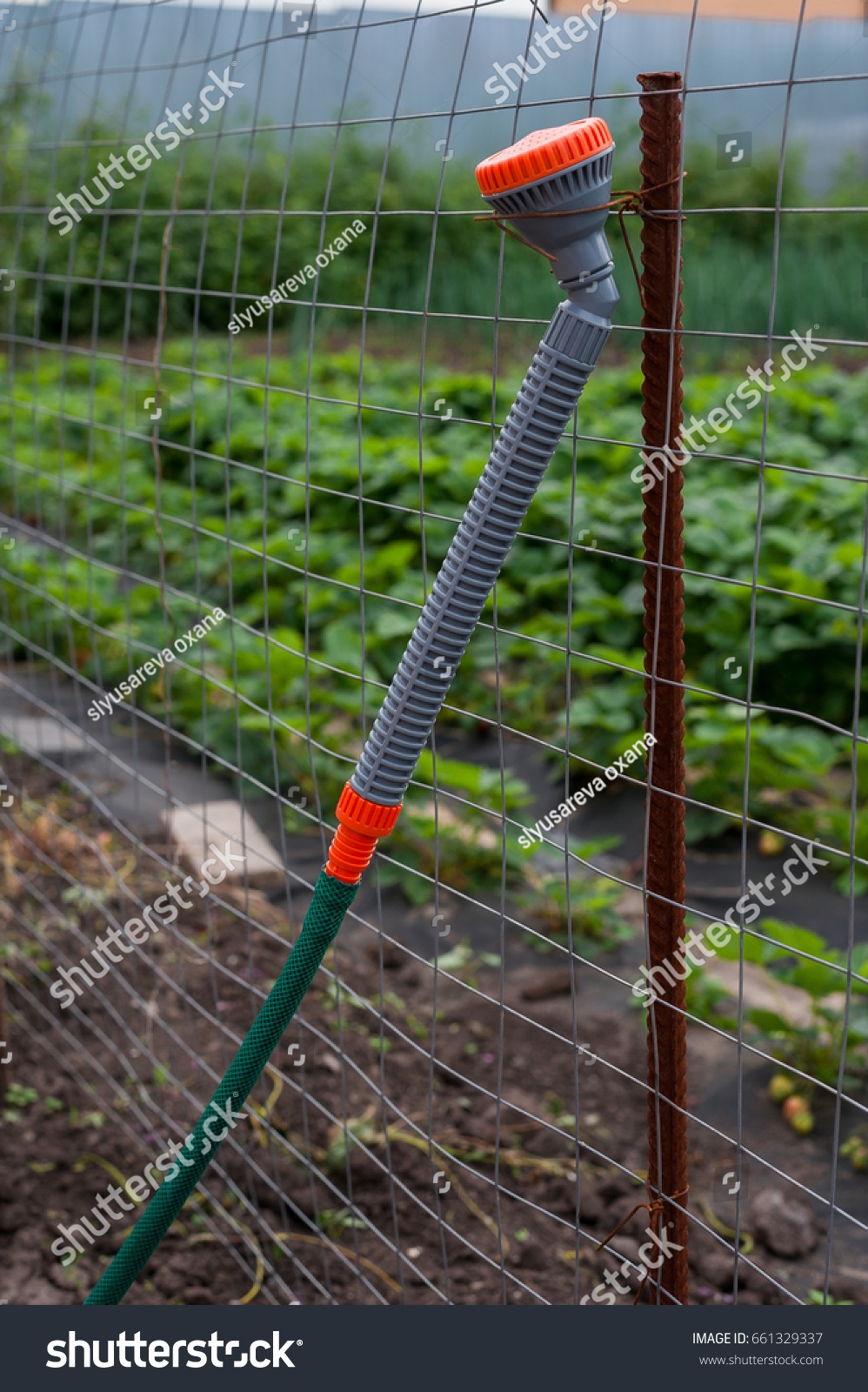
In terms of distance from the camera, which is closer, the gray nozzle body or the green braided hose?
the gray nozzle body

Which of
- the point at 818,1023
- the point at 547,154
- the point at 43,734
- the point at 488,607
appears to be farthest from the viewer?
the point at 488,607

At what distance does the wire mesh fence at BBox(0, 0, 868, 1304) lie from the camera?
4.75ft

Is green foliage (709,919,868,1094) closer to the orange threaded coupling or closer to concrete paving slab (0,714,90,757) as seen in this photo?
the orange threaded coupling

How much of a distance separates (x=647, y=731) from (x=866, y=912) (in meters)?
1.91

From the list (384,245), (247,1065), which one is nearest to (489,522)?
(247,1065)

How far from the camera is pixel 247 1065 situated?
119 cm

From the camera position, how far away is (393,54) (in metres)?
10.6

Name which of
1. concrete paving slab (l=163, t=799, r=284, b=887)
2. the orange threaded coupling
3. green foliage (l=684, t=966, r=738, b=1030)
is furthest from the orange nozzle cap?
concrete paving slab (l=163, t=799, r=284, b=887)

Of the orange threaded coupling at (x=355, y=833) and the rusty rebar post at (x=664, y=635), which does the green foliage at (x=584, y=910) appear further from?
the orange threaded coupling at (x=355, y=833)

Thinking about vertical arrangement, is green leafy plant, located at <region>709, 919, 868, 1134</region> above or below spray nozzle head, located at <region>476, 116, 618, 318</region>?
below

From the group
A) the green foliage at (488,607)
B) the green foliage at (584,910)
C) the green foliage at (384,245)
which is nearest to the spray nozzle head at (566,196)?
the green foliage at (488,607)

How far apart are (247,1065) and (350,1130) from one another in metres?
0.97

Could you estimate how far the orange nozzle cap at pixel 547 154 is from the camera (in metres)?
0.86

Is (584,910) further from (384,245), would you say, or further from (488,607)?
(384,245)
